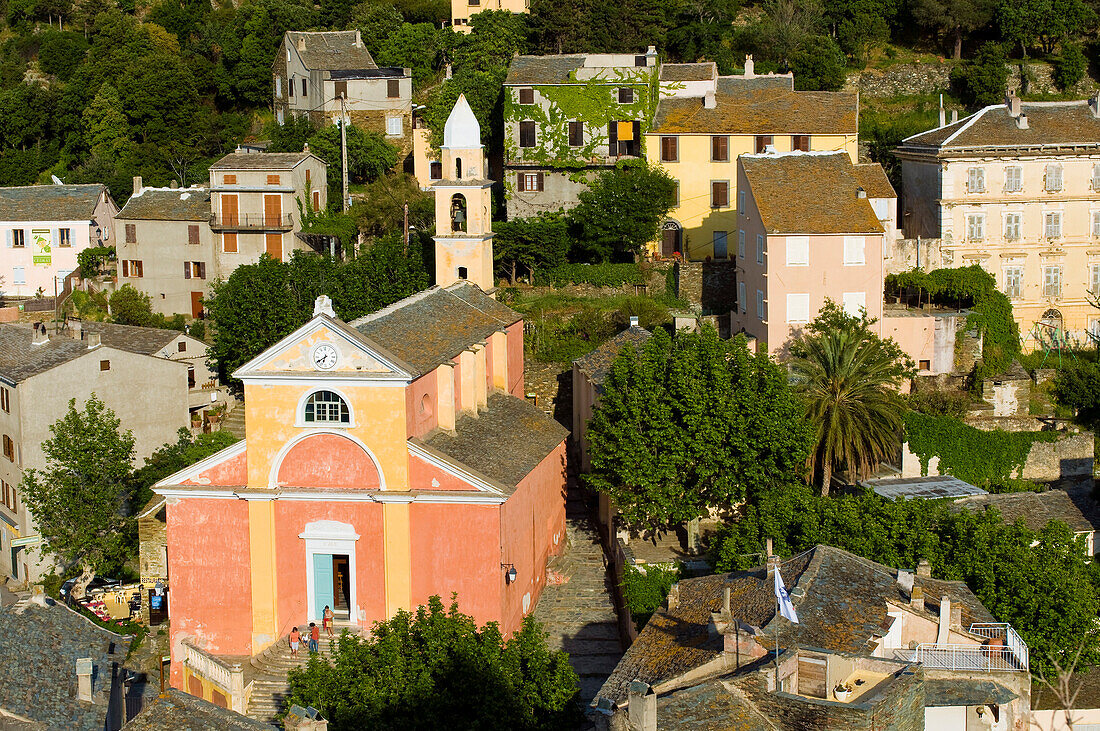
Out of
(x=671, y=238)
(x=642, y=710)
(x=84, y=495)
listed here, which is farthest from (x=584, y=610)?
(x=671, y=238)

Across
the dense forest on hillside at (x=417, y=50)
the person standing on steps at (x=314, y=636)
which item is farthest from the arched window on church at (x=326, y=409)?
the dense forest on hillside at (x=417, y=50)

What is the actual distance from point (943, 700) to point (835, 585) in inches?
123

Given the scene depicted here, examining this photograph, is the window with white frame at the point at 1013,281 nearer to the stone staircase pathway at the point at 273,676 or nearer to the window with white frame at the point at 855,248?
the window with white frame at the point at 855,248

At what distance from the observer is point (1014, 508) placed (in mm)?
38062

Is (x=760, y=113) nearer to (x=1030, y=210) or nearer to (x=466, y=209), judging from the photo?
(x=1030, y=210)

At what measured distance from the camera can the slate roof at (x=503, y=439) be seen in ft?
122

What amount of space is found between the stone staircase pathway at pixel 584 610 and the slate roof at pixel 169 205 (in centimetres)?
2655

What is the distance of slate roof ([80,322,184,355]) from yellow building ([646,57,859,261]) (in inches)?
811

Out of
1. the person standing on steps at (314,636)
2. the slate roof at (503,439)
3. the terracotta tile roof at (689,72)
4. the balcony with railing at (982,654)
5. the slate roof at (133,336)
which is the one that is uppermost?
the terracotta tile roof at (689,72)

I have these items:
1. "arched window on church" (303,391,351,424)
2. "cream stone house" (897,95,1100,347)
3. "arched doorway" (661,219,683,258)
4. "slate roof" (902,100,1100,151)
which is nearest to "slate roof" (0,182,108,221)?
"arched doorway" (661,219,683,258)

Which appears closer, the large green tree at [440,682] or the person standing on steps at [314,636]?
the large green tree at [440,682]

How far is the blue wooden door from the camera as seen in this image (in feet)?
119

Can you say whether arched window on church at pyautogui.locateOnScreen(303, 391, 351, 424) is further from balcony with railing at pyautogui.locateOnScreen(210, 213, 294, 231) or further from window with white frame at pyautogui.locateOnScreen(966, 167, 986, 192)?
window with white frame at pyautogui.locateOnScreen(966, 167, 986, 192)

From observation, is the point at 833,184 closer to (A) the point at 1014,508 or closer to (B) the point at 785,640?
(A) the point at 1014,508
